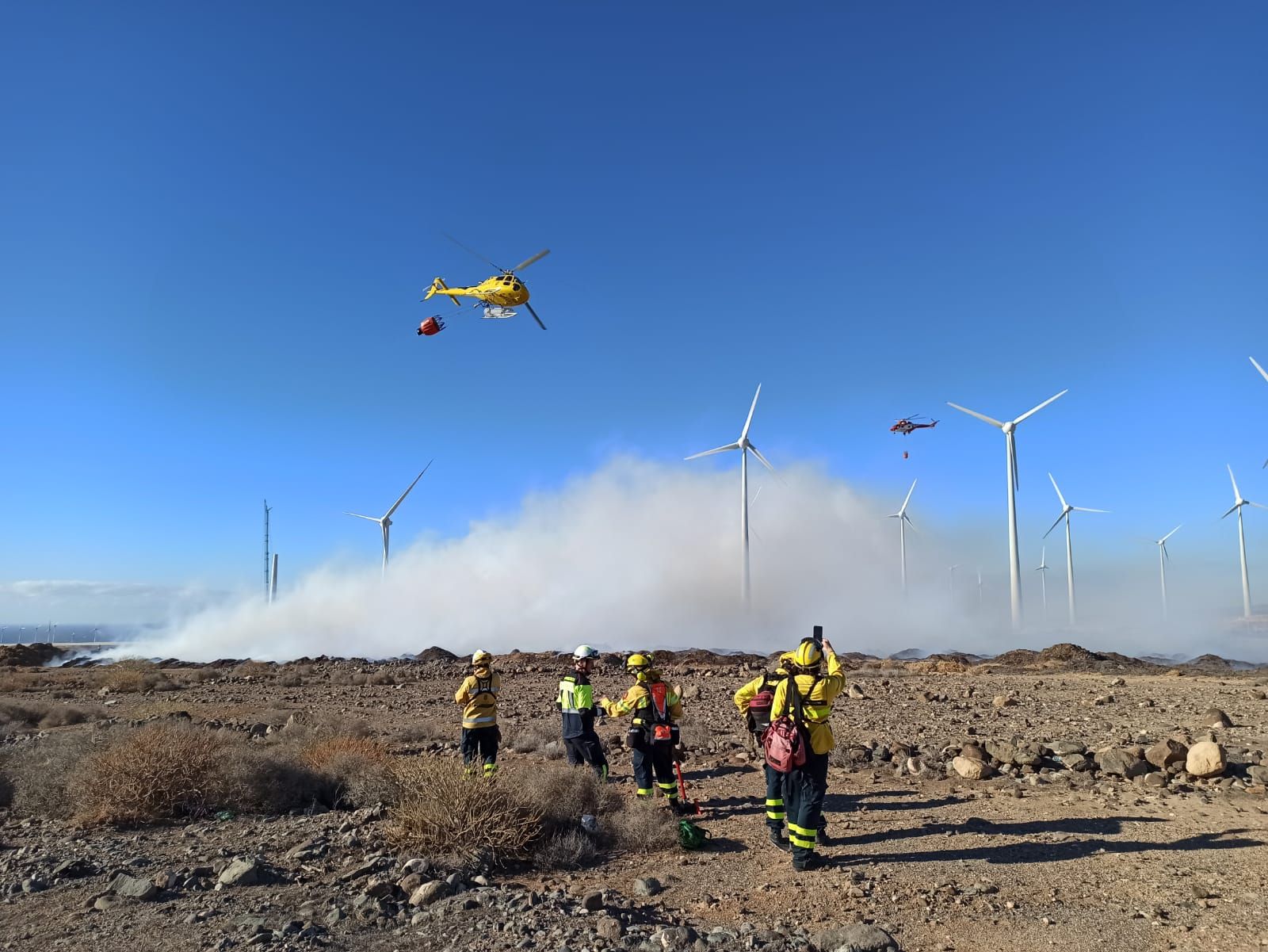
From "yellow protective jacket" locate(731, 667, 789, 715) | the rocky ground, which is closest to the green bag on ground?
the rocky ground

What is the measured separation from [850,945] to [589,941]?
2.04 metres

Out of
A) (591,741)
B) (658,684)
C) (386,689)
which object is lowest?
(386,689)

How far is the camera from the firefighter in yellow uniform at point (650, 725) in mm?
10500

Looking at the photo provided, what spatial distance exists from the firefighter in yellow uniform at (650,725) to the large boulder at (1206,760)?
7584 mm

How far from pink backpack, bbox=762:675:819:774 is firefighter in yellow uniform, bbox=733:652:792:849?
0.25 m

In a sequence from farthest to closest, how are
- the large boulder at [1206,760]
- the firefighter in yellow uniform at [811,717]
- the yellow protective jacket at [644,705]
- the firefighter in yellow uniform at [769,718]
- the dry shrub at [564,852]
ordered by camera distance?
1. the large boulder at [1206,760]
2. the yellow protective jacket at [644,705]
3. the firefighter in yellow uniform at [769,718]
4. the dry shrub at [564,852]
5. the firefighter in yellow uniform at [811,717]

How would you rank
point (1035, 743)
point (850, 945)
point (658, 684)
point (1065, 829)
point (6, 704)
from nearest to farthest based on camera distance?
point (850, 945) → point (1065, 829) → point (658, 684) → point (1035, 743) → point (6, 704)

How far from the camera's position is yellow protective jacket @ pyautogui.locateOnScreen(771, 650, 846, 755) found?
28.7 feet

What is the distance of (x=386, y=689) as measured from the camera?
34344 mm

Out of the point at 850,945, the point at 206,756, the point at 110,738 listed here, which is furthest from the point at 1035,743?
the point at 110,738

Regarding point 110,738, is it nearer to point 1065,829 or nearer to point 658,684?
point 658,684

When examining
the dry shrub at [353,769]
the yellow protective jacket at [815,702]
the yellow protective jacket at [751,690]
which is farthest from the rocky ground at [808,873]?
the yellow protective jacket at [751,690]

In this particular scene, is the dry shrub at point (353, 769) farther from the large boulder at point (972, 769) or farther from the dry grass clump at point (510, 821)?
the large boulder at point (972, 769)

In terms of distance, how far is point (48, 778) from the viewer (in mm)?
10719
